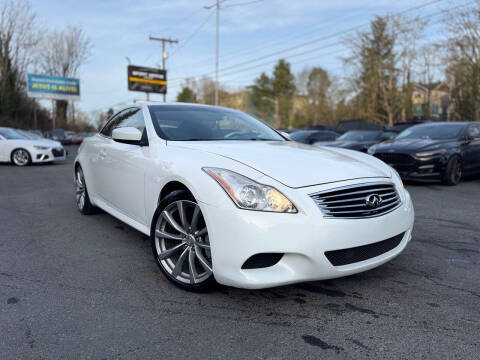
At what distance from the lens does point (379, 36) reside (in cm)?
3456

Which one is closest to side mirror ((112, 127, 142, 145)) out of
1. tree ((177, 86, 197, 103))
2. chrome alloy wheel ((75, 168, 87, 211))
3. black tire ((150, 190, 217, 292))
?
black tire ((150, 190, 217, 292))

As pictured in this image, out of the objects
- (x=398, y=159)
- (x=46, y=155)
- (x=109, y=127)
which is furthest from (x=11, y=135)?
(x=398, y=159)

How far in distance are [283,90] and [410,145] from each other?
5814 cm

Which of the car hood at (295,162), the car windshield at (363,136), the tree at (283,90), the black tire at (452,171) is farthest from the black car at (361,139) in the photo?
the tree at (283,90)

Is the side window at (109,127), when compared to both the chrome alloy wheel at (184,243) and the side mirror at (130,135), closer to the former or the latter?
the side mirror at (130,135)

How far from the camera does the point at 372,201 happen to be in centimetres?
257

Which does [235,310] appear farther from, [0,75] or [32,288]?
[0,75]

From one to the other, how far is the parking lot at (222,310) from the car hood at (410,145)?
4.62 m

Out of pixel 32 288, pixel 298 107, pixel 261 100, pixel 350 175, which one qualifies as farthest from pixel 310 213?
pixel 261 100

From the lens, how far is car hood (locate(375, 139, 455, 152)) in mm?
8055

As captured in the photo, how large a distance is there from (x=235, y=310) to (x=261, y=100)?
66.2 m

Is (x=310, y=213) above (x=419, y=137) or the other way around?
the other way around

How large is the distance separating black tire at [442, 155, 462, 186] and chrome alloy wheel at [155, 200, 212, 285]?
22.9ft

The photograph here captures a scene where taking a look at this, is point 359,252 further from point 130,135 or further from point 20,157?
point 20,157
